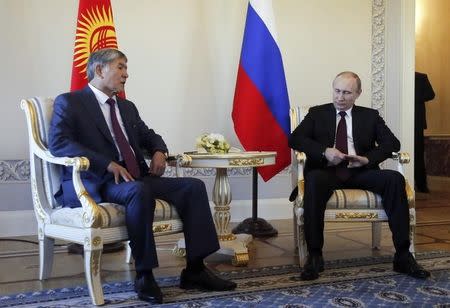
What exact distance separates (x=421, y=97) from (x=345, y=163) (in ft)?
12.8

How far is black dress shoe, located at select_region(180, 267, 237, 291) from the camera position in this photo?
255 cm

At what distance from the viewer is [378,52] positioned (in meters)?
5.00

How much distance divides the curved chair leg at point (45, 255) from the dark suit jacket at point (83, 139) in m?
0.21

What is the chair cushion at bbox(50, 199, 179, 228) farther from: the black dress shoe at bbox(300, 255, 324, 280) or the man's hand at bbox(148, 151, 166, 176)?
the black dress shoe at bbox(300, 255, 324, 280)

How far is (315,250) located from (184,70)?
2127mm

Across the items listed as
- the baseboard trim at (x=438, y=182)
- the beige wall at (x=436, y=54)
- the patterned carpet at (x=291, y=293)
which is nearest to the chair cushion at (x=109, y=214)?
the patterned carpet at (x=291, y=293)

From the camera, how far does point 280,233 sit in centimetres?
409

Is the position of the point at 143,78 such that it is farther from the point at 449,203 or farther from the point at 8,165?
the point at 449,203

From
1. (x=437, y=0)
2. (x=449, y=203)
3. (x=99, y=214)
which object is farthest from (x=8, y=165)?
(x=437, y=0)

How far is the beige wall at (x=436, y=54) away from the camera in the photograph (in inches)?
291

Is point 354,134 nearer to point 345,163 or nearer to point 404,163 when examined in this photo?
point 345,163

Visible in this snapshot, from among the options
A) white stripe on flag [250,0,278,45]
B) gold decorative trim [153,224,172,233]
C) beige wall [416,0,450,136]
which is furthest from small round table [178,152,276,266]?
beige wall [416,0,450,136]

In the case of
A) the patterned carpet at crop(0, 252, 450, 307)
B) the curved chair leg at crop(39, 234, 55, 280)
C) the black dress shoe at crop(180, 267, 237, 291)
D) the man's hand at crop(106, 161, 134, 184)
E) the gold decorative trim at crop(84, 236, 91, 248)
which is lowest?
the patterned carpet at crop(0, 252, 450, 307)

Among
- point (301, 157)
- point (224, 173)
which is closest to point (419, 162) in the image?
point (301, 157)
